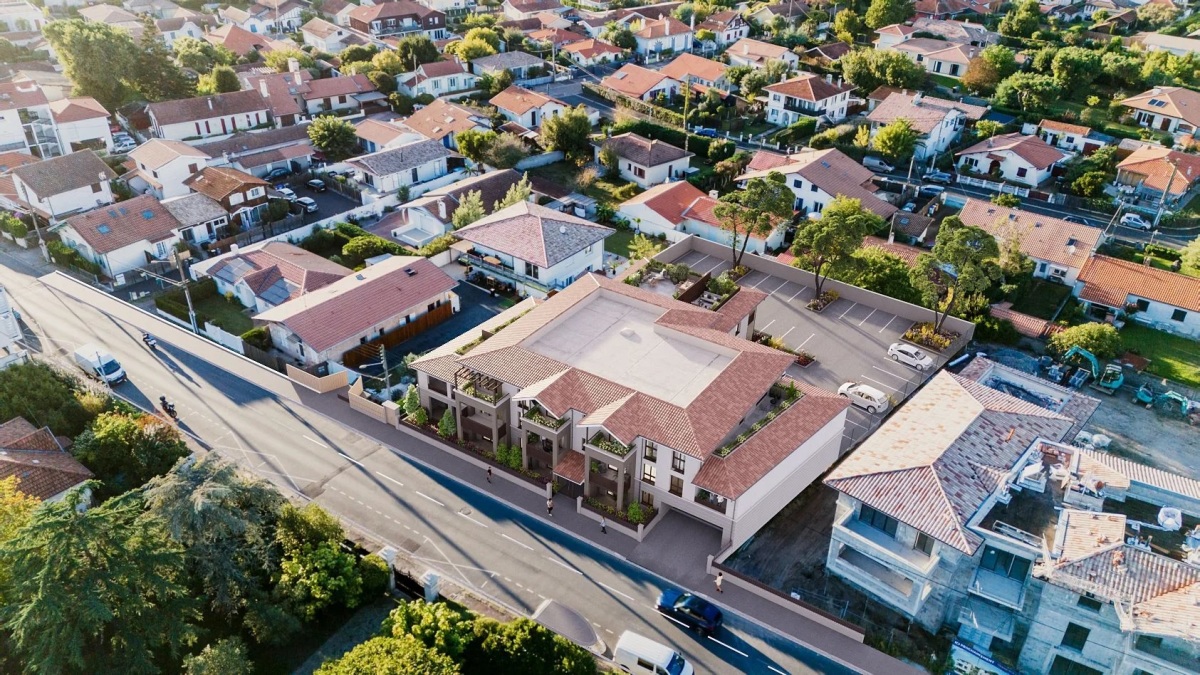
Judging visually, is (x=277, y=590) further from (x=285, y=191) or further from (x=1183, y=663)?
(x=285, y=191)

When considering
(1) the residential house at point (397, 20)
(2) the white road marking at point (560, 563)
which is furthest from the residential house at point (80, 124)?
(2) the white road marking at point (560, 563)

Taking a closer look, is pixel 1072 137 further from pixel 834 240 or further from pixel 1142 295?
pixel 834 240

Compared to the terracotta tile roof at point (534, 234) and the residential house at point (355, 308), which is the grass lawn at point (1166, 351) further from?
the residential house at point (355, 308)

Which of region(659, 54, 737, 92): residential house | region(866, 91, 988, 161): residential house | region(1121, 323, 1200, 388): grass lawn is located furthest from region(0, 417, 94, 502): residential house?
region(659, 54, 737, 92): residential house

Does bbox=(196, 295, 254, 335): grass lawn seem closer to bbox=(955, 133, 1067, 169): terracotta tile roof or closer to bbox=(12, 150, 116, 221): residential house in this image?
bbox=(12, 150, 116, 221): residential house

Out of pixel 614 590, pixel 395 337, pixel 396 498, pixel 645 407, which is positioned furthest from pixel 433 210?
pixel 614 590
